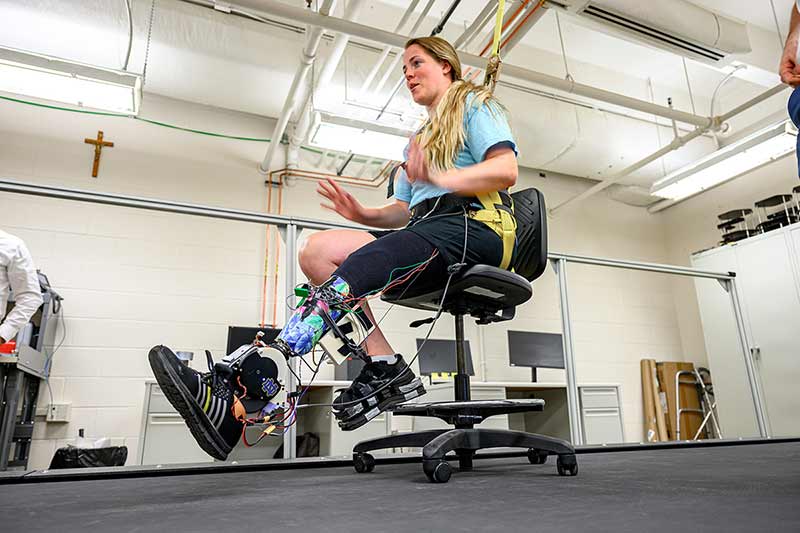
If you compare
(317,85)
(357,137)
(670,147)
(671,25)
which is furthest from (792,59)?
(670,147)

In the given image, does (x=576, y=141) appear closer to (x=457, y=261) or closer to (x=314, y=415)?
(x=314, y=415)

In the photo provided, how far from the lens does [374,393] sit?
103cm

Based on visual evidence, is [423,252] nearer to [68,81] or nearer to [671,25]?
[671,25]

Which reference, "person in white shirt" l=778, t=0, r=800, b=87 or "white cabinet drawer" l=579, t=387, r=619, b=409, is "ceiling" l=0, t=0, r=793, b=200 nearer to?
"white cabinet drawer" l=579, t=387, r=619, b=409

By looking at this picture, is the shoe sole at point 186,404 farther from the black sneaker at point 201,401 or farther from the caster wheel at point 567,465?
the caster wheel at point 567,465

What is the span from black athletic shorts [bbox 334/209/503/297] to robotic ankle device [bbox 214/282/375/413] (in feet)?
0.18

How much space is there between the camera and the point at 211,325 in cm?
403

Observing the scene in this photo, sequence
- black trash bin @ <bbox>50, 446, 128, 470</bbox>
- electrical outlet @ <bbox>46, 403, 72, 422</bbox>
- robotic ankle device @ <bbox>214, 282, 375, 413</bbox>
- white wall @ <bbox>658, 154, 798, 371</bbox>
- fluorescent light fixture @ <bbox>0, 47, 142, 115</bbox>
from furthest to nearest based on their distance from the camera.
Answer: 1. white wall @ <bbox>658, 154, 798, 371</bbox>
2. electrical outlet @ <bbox>46, 403, 72, 422</bbox>
3. fluorescent light fixture @ <bbox>0, 47, 142, 115</bbox>
4. black trash bin @ <bbox>50, 446, 128, 470</bbox>
5. robotic ankle device @ <bbox>214, 282, 375, 413</bbox>

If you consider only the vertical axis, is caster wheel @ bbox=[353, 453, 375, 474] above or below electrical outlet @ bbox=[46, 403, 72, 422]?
below

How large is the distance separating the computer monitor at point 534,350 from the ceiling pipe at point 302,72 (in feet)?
7.85

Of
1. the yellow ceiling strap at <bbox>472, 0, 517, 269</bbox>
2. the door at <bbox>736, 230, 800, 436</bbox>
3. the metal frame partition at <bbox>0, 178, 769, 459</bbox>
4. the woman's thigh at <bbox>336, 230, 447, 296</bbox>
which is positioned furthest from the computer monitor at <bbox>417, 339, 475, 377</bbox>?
the woman's thigh at <bbox>336, 230, 447, 296</bbox>

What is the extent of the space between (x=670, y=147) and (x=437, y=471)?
14.4ft

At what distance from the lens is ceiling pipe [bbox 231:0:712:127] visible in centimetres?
285

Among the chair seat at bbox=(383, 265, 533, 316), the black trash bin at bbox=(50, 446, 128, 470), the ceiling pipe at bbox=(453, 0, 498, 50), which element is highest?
the ceiling pipe at bbox=(453, 0, 498, 50)
